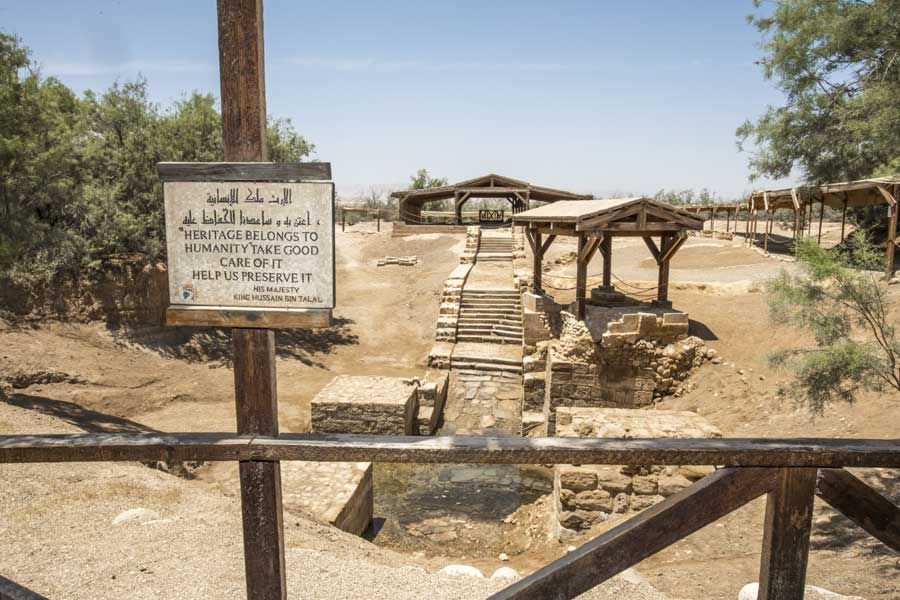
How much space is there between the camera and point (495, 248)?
79.5 feet

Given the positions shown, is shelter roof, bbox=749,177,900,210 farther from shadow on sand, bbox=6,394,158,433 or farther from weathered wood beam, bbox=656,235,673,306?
shadow on sand, bbox=6,394,158,433

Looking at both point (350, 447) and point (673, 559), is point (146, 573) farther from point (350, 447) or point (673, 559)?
point (673, 559)

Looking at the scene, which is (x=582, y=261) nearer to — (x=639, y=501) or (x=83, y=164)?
(x=639, y=501)

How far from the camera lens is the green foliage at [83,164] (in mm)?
9352

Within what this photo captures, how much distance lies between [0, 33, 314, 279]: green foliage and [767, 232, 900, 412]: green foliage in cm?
1108

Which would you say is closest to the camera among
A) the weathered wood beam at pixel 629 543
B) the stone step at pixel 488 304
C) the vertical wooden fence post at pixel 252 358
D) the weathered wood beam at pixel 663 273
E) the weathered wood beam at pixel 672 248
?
the weathered wood beam at pixel 629 543

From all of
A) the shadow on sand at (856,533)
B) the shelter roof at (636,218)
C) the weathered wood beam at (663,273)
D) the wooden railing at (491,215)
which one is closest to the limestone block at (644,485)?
the shadow on sand at (856,533)

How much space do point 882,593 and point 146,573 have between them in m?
5.20

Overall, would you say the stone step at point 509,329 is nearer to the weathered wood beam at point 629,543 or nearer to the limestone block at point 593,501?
the limestone block at point 593,501

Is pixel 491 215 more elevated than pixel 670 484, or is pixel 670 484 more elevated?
pixel 491 215

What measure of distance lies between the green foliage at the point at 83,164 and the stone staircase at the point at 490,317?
7519mm

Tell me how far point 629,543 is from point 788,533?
2.00 ft

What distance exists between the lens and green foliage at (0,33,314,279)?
9352 millimetres

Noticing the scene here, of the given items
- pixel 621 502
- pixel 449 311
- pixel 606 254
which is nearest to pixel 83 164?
pixel 449 311
